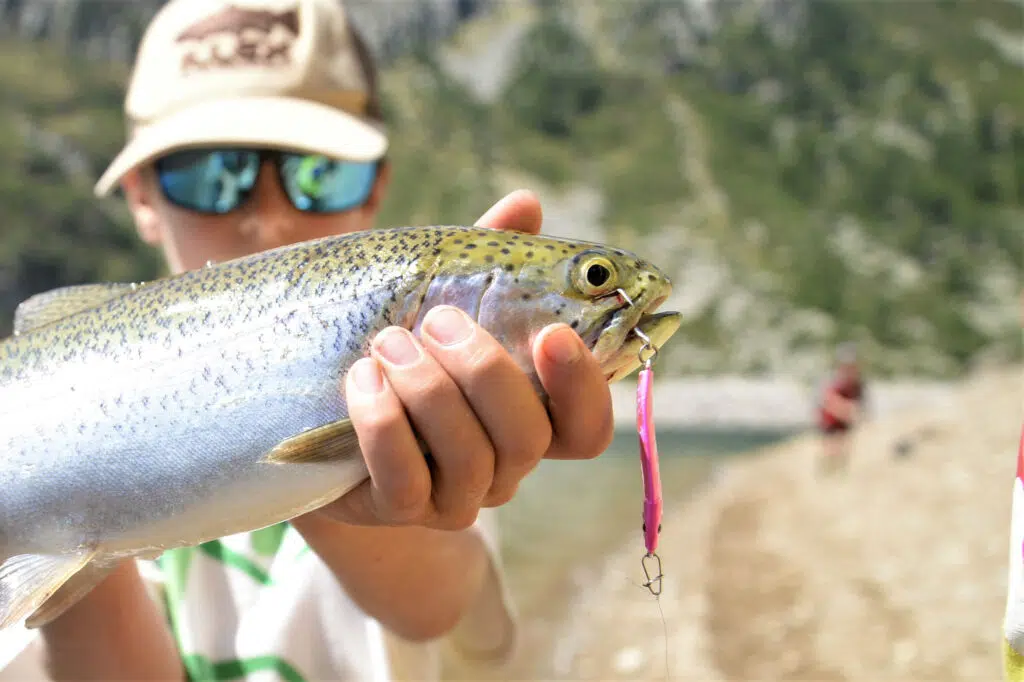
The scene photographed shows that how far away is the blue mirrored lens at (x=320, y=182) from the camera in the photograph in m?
3.38

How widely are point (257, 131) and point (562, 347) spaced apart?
1.85 meters

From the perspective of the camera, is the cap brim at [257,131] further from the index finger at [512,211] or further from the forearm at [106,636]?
the forearm at [106,636]

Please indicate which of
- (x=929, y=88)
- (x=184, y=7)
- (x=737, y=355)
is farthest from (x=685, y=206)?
(x=184, y=7)

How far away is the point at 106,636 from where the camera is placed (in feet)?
8.81

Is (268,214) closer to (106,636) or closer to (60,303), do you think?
(60,303)

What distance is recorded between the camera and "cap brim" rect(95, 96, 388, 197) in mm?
3219

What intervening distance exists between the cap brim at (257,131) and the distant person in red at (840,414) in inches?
858

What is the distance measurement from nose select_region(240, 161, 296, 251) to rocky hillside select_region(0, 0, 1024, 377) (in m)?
121

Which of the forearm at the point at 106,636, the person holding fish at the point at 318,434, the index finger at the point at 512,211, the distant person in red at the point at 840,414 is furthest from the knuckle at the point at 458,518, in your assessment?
the distant person in red at the point at 840,414

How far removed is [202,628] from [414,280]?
1704mm

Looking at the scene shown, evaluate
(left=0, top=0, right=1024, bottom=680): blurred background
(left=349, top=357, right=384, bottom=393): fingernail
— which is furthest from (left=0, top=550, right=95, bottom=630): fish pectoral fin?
(left=0, top=0, right=1024, bottom=680): blurred background

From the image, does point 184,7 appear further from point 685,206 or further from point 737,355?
point 685,206

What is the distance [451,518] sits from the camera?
88.9 inches

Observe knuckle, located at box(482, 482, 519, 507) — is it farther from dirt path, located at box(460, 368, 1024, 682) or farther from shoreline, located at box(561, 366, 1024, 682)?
shoreline, located at box(561, 366, 1024, 682)
